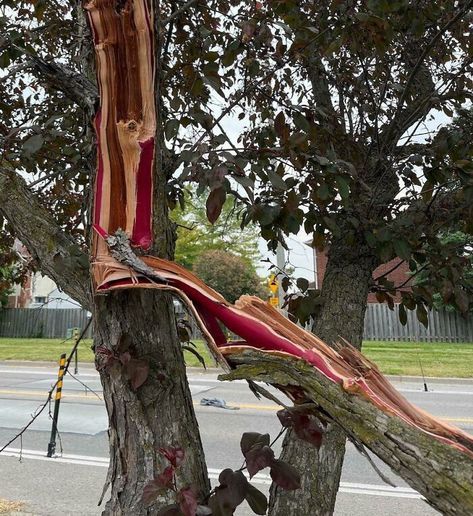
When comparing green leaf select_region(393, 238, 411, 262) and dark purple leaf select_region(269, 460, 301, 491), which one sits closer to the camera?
dark purple leaf select_region(269, 460, 301, 491)

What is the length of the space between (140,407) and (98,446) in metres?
5.57

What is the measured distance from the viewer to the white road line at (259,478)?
192 inches

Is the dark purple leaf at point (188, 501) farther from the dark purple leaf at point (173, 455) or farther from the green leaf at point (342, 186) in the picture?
the green leaf at point (342, 186)

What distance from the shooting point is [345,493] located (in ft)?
16.0

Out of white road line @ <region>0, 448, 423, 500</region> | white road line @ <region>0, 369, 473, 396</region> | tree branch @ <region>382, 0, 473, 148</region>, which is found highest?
tree branch @ <region>382, 0, 473, 148</region>

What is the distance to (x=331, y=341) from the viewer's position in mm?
Result: 2170

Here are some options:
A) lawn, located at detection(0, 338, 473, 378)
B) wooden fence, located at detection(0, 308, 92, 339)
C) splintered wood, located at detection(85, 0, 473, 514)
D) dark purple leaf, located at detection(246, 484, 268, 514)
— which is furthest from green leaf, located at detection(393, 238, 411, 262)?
wooden fence, located at detection(0, 308, 92, 339)

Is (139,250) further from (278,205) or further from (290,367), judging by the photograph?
(278,205)

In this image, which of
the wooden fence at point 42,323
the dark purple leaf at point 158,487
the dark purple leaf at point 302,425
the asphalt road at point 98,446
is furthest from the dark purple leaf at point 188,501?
the wooden fence at point 42,323

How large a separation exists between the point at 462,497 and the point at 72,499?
459 cm

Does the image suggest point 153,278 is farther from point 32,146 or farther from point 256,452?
point 32,146

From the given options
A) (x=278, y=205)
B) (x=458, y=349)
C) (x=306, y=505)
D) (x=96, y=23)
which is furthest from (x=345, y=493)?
(x=458, y=349)

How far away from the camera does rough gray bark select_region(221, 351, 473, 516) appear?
0.87 meters

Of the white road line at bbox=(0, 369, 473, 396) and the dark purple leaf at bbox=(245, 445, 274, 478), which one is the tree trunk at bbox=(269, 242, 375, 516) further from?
the white road line at bbox=(0, 369, 473, 396)
